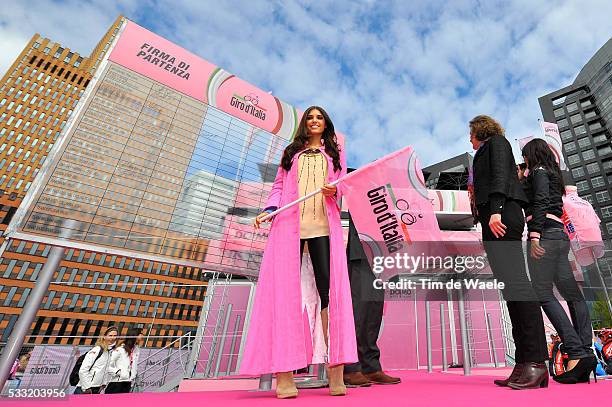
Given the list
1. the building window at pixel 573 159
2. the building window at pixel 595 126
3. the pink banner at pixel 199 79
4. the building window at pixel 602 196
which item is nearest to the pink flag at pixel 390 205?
the pink banner at pixel 199 79

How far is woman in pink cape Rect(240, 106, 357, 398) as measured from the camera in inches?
57.1

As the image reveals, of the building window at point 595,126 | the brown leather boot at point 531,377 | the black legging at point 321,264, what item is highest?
the building window at point 595,126

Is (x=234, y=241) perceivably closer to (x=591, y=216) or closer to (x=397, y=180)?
(x=397, y=180)

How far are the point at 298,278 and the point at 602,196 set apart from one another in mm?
54599

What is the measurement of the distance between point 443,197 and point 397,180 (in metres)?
7.26

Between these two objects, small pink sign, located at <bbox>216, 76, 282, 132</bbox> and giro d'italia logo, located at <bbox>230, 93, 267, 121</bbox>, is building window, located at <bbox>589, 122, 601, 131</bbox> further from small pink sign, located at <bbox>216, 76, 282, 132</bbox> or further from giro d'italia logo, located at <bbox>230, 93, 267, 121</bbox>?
giro d'italia logo, located at <bbox>230, 93, 267, 121</bbox>

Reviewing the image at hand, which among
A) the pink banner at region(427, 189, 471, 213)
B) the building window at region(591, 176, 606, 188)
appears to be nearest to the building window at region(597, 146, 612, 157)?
the building window at region(591, 176, 606, 188)

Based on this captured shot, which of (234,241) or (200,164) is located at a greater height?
(200,164)

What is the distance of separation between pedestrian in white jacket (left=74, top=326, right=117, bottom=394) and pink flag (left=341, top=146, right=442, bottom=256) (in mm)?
3993

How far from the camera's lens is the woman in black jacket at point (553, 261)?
1.90 m

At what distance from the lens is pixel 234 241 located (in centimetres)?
269

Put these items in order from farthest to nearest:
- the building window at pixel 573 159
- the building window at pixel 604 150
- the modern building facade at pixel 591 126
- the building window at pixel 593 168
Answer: the building window at pixel 573 159 → the building window at pixel 593 168 → the building window at pixel 604 150 → the modern building facade at pixel 591 126

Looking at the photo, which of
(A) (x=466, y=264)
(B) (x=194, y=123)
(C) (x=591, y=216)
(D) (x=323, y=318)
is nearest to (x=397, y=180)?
(D) (x=323, y=318)

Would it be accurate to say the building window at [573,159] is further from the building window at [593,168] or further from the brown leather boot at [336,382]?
the brown leather boot at [336,382]
